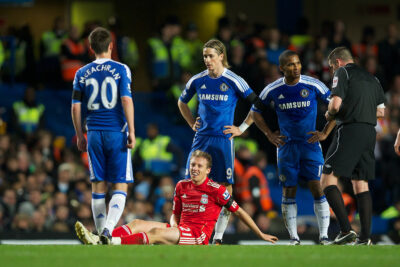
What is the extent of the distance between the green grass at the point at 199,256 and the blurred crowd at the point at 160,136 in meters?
5.20

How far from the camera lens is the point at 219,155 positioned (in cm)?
1027

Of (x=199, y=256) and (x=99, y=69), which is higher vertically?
(x=99, y=69)

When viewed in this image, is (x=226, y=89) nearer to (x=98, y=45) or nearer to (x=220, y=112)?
(x=220, y=112)

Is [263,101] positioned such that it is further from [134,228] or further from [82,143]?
[82,143]

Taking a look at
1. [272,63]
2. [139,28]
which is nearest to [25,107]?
[272,63]

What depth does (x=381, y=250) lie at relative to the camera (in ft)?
28.4

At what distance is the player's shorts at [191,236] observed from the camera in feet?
32.6

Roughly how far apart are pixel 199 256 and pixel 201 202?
197 cm

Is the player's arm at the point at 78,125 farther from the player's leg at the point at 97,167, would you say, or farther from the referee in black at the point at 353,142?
the referee in black at the point at 353,142

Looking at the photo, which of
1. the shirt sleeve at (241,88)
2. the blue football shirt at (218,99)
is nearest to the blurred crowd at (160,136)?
the blue football shirt at (218,99)

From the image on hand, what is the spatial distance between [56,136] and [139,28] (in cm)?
565

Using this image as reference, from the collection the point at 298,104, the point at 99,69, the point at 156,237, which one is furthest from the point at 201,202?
the point at 99,69

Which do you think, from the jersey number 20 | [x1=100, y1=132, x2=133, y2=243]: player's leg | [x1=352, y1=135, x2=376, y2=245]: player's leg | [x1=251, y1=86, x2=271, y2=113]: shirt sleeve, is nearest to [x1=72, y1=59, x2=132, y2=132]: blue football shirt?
the jersey number 20

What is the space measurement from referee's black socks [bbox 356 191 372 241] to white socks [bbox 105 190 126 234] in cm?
254
